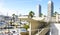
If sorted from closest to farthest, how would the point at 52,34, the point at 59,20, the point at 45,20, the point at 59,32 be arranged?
the point at 59,32
the point at 52,34
the point at 59,20
the point at 45,20

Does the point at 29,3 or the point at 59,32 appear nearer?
the point at 59,32

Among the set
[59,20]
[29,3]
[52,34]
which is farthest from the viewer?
[29,3]

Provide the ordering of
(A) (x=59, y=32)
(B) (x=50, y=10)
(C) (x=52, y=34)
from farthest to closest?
1. (B) (x=50, y=10)
2. (C) (x=52, y=34)
3. (A) (x=59, y=32)

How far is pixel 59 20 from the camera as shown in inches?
241

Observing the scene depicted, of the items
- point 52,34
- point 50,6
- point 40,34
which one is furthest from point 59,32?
point 50,6

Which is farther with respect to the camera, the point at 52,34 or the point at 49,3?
the point at 49,3

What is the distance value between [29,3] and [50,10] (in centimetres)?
199

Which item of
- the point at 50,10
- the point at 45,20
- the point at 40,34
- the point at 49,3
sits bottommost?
the point at 40,34

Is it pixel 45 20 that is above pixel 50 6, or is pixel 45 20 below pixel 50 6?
below

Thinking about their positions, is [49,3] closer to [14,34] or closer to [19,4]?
[19,4]

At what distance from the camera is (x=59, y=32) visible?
4891 mm

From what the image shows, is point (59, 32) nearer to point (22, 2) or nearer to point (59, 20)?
point (59, 20)

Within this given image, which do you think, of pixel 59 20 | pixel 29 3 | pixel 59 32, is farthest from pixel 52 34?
pixel 29 3

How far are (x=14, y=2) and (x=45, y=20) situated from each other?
2630mm
